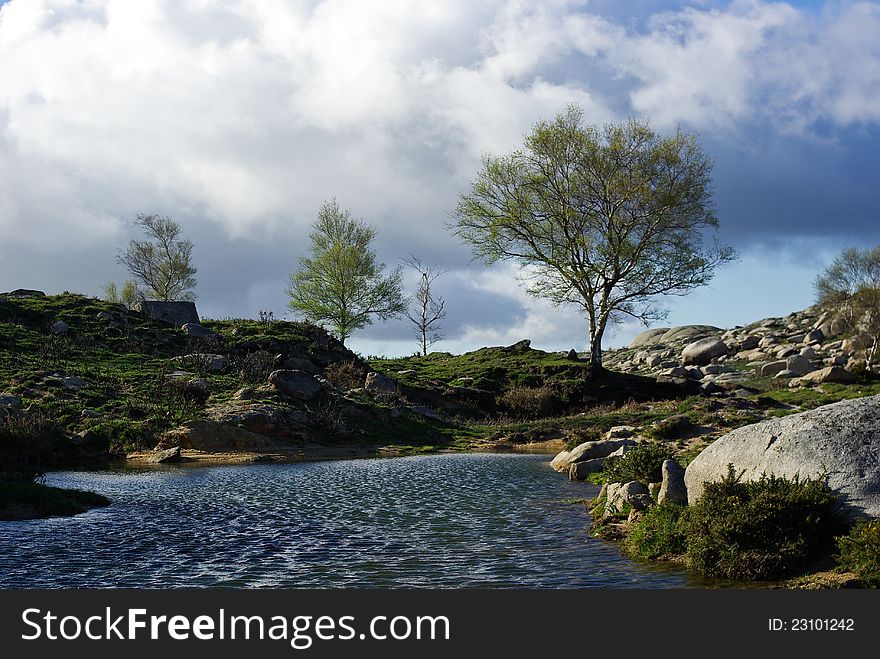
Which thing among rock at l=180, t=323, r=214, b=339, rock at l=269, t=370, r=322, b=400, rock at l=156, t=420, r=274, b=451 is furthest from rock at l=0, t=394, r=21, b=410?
rock at l=180, t=323, r=214, b=339

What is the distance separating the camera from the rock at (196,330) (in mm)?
52594

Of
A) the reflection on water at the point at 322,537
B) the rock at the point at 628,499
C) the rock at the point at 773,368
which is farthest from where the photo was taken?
the rock at the point at 773,368

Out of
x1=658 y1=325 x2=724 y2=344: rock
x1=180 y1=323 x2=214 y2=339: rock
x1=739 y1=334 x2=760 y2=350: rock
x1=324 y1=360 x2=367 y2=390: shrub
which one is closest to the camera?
x1=324 y1=360 x2=367 y2=390: shrub

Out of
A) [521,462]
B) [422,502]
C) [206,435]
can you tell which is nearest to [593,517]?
[422,502]

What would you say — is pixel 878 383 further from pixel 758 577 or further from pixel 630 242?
pixel 758 577

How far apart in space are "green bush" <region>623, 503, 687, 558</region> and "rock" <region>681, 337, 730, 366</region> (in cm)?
6851

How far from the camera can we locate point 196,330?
53.3 meters

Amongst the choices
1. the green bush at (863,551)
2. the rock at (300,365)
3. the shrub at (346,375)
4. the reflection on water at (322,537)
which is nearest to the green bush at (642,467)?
the reflection on water at (322,537)

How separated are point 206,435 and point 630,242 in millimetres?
34411

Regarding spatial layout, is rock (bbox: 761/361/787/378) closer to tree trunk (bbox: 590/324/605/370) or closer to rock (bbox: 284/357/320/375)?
tree trunk (bbox: 590/324/605/370)

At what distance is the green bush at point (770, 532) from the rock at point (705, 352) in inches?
2757

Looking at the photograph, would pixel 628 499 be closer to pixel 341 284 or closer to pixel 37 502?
pixel 37 502

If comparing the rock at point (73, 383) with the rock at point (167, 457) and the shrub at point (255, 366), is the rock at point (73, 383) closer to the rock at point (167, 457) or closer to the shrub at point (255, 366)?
the shrub at point (255, 366)

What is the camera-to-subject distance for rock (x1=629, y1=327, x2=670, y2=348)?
106 metres
